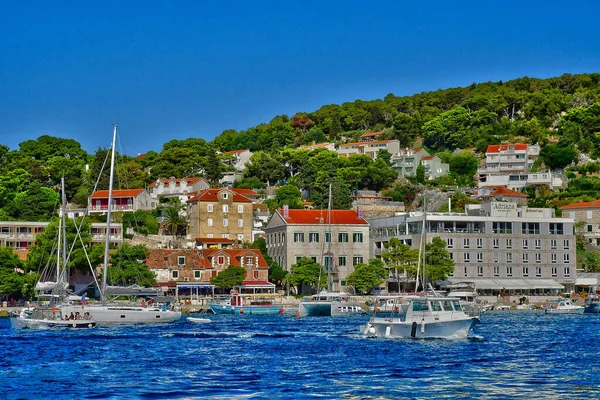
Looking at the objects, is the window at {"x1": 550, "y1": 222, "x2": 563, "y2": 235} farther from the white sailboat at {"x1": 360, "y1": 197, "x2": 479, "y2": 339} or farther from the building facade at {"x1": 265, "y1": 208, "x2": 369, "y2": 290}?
the white sailboat at {"x1": 360, "y1": 197, "x2": 479, "y2": 339}

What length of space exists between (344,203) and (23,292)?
55016mm

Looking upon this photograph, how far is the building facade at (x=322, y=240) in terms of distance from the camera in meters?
115

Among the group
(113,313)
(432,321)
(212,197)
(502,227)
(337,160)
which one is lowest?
(432,321)

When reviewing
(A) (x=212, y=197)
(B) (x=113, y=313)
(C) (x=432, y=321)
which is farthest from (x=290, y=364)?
(A) (x=212, y=197)

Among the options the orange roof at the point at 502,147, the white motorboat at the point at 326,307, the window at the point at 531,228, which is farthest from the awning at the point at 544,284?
the orange roof at the point at 502,147

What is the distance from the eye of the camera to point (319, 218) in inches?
4638

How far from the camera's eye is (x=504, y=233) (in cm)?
11794

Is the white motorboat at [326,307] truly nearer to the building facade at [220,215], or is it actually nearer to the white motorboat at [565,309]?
the white motorboat at [565,309]

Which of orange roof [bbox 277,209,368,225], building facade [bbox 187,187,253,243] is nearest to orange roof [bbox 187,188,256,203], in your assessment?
building facade [bbox 187,187,253,243]

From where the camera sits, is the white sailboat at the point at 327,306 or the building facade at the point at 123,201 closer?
the white sailboat at the point at 327,306

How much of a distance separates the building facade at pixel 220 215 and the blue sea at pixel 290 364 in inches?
2064

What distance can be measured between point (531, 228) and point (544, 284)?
6.81m

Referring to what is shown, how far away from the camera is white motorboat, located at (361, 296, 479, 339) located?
190 ft

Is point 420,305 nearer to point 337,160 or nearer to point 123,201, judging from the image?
point 123,201
